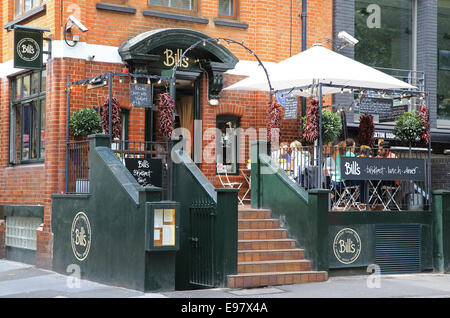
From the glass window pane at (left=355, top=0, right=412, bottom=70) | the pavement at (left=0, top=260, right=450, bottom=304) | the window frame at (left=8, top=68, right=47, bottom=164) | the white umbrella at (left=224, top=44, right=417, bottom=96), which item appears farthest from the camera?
the glass window pane at (left=355, top=0, right=412, bottom=70)

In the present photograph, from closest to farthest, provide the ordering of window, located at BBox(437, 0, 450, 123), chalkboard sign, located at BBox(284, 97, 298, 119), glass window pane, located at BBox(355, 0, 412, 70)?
chalkboard sign, located at BBox(284, 97, 298, 119)
glass window pane, located at BBox(355, 0, 412, 70)
window, located at BBox(437, 0, 450, 123)

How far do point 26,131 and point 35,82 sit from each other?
1084mm

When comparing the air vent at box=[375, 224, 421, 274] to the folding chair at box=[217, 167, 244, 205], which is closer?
the air vent at box=[375, 224, 421, 274]

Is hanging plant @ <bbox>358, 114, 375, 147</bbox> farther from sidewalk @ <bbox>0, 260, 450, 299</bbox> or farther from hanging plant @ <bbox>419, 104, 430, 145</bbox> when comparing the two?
sidewalk @ <bbox>0, 260, 450, 299</bbox>

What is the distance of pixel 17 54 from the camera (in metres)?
13.5

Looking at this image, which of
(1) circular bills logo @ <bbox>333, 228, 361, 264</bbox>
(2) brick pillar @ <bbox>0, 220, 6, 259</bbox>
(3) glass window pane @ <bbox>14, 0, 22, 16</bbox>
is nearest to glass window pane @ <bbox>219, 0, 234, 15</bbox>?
(3) glass window pane @ <bbox>14, 0, 22, 16</bbox>

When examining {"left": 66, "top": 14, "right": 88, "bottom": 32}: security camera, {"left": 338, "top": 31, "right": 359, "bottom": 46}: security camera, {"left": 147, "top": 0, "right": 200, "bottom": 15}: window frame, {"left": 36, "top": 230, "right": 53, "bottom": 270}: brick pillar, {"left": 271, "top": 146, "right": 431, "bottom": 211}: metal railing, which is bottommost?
{"left": 36, "top": 230, "right": 53, "bottom": 270}: brick pillar

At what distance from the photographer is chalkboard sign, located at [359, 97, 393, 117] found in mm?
14008

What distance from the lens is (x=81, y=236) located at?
42.4 ft

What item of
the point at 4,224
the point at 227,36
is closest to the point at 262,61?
the point at 227,36

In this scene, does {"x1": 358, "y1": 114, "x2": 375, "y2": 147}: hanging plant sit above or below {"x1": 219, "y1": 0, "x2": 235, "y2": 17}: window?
below

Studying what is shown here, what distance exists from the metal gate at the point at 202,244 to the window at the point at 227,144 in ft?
9.29

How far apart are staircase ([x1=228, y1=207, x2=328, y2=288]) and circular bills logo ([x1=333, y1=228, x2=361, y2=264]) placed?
0.73 meters

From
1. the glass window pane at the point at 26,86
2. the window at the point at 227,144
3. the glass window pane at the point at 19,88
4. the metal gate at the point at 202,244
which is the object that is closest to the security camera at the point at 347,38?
the window at the point at 227,144
